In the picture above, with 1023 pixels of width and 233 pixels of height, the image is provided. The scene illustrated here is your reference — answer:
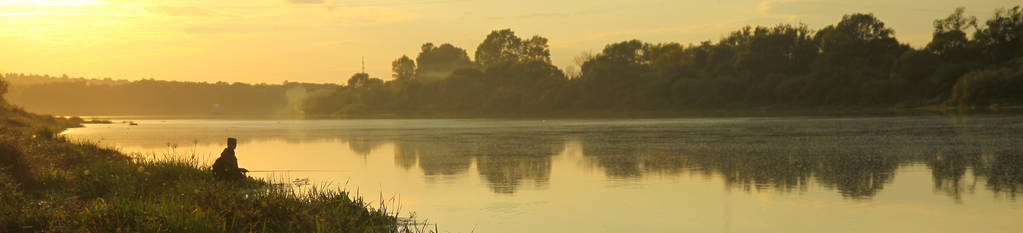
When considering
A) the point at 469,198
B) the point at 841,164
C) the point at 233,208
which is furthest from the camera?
the point at 841,164

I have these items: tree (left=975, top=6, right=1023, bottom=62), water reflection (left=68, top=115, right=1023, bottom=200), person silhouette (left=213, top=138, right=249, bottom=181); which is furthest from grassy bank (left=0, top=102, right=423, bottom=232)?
tree (left=975, top=6, right=1023, bottom=62)

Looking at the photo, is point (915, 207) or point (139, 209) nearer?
point (139, 209)

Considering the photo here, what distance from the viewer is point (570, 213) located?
15.1 m

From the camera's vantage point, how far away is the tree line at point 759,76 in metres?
115

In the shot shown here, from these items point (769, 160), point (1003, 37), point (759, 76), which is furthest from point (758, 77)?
point (769, 160)

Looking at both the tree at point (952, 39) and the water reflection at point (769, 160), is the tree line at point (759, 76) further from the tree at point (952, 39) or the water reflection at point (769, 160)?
the water reflection at point (769, 160)

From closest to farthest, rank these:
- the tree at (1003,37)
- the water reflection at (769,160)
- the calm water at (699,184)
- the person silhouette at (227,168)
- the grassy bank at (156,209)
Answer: the grassy bank at (156,209) < the calm water at (699,184) < the person silhouette at (227,168) < the water reflection at (769,160) < the tree at (1003,37)

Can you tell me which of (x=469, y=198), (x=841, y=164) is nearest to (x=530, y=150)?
(x=841, y=164)

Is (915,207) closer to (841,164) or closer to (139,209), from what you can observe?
(841,164)

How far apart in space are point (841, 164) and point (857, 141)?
12.4 metres

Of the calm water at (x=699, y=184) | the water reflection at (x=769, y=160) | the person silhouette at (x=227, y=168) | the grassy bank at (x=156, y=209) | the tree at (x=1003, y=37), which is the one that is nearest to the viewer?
the grassy bank at (x=156, y=209)

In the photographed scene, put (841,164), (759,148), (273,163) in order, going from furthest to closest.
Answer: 1. (759,148)
2. (273,163)
3. (841,164)

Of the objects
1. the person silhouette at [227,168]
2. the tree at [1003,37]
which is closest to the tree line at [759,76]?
the tree at [1003,37]

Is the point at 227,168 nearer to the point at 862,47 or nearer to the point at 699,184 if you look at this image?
the point at 699,184
